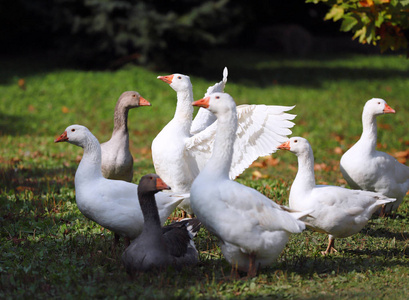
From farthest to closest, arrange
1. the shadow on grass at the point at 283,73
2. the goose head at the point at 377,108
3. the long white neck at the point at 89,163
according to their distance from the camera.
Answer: the shadow on grass at the point at 283,73, the goose head at the point at 377,108, the long white neck at the point at 89,163

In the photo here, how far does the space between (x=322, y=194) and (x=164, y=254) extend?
1.74 meters

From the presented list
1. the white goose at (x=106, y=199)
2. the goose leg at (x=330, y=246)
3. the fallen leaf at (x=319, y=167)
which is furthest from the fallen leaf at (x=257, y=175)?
the white goose at (x=106, y=199)

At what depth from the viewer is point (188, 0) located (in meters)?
15.7

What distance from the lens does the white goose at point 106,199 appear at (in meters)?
Answer: 4.71

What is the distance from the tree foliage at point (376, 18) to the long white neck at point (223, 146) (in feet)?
10.4

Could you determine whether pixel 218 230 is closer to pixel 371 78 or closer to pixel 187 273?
pixel 187 273

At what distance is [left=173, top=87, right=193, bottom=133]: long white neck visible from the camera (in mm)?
5984

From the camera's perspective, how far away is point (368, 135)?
249 inches

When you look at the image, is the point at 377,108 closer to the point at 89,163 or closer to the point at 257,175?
the point at 257,175

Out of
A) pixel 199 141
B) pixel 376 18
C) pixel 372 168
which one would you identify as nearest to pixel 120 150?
pixel 199 141

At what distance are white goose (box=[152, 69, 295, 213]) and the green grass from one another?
2.55ft

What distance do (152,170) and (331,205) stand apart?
13.5 feet

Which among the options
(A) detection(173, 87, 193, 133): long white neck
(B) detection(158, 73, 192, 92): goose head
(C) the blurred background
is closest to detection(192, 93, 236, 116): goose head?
(A) detection(173, 87, 193, 133): long white neck

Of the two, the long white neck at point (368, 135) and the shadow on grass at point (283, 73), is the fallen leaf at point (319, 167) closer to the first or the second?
the long white neck at point (368, 135)
